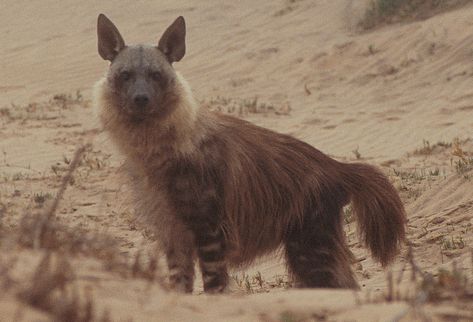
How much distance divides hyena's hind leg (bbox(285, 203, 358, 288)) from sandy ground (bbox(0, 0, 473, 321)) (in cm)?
26

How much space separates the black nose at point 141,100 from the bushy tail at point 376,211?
145 centimetres

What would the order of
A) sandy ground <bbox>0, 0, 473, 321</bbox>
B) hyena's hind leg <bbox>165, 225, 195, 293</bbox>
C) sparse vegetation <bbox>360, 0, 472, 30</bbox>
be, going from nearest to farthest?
sandy ground <bbox>0, 0, 473, 321</bbox> → hyena's hind leg <bbox>165, 225, 195, 293</bbox> → sparse vegetation <bbox>360, 0, 472, 30</bbox>

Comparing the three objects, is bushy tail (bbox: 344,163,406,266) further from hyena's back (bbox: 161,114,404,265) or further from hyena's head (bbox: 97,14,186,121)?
hyena's head (bbox: 97,14,186,121)

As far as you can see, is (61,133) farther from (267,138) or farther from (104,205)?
(267,138)

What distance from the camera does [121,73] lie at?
676 cm

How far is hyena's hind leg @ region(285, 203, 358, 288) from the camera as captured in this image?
6.78m

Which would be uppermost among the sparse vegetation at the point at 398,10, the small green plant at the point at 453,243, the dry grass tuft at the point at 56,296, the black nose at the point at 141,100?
the sparse vegetation at the point at 398,10

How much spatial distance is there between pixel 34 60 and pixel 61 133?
493 cm

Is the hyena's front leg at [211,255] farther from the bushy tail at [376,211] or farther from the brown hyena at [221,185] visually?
the bushy tail at [376,211]

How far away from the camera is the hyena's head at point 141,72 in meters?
6.55

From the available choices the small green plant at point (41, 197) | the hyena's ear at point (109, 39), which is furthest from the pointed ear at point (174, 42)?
the small green plant at point (41, 197)

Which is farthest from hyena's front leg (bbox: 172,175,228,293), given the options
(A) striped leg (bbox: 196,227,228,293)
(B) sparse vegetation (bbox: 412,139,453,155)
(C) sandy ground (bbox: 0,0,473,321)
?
(B) sparse vegetation (bbox: 412,139,453,155)

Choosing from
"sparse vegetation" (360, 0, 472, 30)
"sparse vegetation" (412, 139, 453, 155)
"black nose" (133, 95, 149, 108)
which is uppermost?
"sparse vegetation" (360, 0, 472, 30)

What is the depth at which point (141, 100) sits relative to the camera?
6.50 metres
